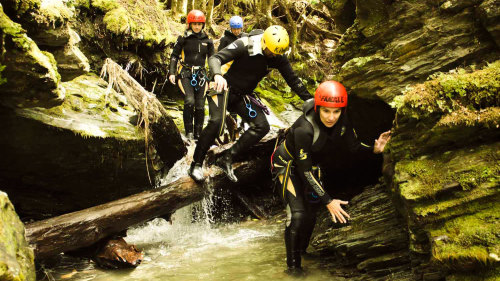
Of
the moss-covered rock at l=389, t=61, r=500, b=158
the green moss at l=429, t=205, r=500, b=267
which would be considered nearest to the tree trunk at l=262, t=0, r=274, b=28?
the moss-covered rock at l=389, t=61, r=500, b=158

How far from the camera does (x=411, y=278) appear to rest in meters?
4.77

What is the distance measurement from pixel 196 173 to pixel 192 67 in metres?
3.35

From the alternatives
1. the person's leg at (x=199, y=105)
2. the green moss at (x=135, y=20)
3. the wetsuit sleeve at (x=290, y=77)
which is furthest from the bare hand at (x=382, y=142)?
the green moss at (x=135, y=20)

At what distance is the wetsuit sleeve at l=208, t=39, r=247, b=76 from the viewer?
5.99 meters

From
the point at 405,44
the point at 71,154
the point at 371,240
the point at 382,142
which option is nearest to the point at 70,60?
the point at 71,154

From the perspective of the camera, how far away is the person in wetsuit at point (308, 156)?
5121mm

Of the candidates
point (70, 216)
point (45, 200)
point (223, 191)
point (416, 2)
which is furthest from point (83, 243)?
point (416, 2)

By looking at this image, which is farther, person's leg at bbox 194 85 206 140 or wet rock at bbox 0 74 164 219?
person's leg at bbox 194 85 206 140

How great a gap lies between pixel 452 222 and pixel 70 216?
17.1ft

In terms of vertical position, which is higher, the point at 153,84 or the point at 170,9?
the point at 170,9

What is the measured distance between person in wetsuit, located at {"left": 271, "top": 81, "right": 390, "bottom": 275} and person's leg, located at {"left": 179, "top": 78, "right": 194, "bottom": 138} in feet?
12.9

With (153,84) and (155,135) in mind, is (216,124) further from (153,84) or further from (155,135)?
(153,84)

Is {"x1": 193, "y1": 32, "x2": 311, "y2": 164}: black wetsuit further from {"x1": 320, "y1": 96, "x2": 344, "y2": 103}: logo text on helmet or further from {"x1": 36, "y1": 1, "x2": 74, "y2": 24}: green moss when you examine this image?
{"x1": 36, "y1": 1, "x2": 74, "y2": 24}: green moss

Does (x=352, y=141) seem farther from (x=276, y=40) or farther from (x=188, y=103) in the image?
(x=188, y=103)
